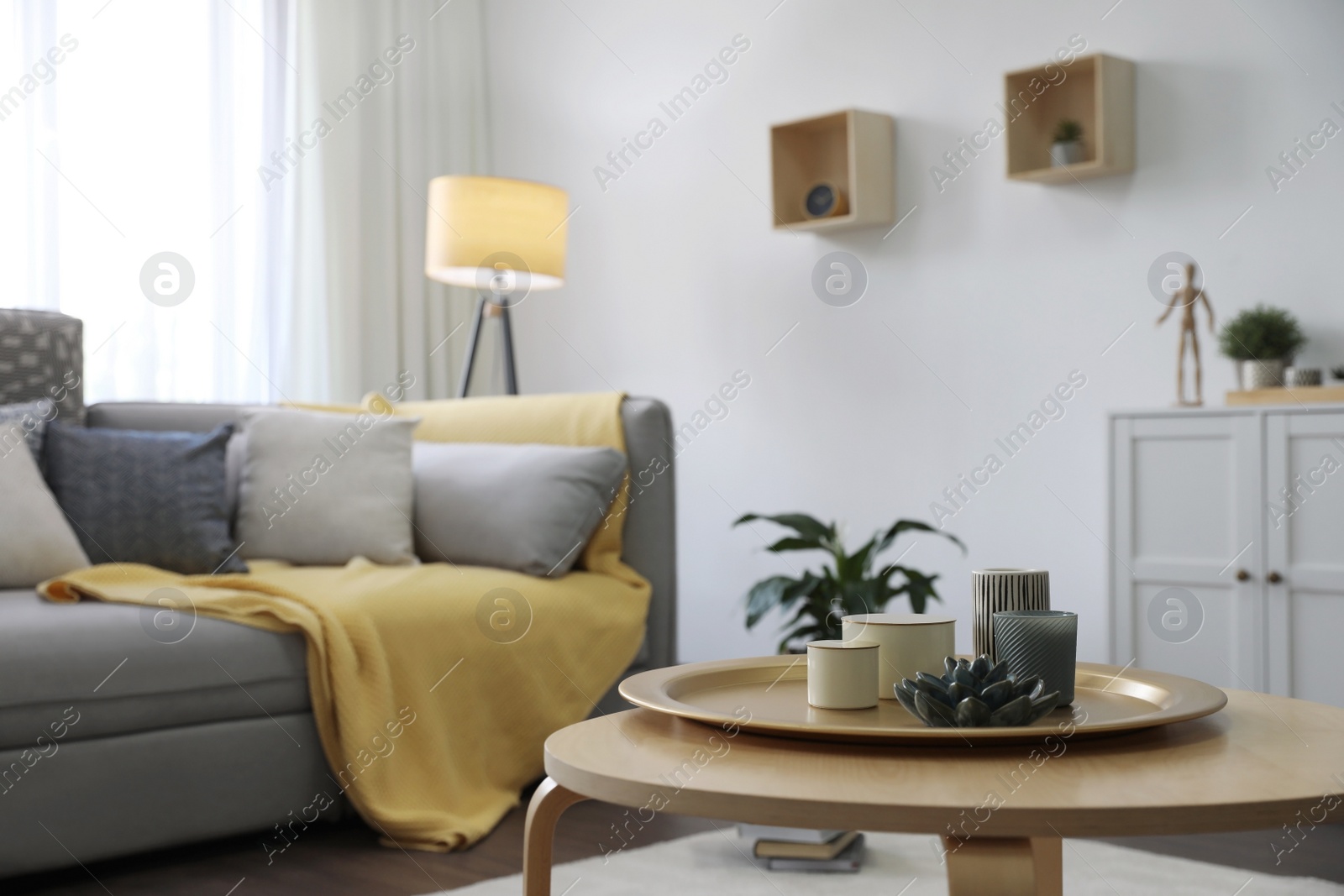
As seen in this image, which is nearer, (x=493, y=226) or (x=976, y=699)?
(x=976, y=699)

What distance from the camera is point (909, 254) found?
334 centimetres

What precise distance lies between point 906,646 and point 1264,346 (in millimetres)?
1705

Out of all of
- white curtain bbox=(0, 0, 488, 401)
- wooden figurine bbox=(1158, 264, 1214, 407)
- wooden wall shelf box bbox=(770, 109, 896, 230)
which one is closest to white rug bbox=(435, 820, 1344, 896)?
wooden figurine bbox=(1158, 264, 1214, 407)

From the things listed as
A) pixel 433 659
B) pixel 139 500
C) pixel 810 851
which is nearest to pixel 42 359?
pixel 139 500

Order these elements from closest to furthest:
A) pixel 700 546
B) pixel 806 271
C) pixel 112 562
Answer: pixel 112 562, pixel 806 271, pixel 700 546

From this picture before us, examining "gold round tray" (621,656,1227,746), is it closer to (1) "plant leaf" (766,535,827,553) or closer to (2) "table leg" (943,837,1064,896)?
(2) "table leg" (943,837,1064,896)

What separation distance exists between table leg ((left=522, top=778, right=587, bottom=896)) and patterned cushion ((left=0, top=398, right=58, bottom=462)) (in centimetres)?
175

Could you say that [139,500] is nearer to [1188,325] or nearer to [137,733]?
[137,733]

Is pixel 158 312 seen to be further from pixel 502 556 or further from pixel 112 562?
pixel 502 556

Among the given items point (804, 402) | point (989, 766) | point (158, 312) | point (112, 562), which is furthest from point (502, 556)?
point (989, 766)

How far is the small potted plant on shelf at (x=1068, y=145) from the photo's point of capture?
2910mm

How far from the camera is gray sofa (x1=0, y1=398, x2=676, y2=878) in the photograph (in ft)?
6.22

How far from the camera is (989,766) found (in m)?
0.98

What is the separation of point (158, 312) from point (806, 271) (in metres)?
1.87
